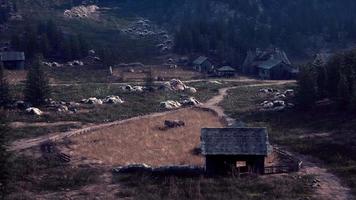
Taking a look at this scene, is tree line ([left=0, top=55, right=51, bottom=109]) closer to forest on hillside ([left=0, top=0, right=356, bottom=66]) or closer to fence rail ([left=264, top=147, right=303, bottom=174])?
fence rail ([left=264, top=147, right=303, bottom=174])

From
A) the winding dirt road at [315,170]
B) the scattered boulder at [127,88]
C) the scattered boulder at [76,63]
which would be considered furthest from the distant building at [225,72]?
the winding dirt road at [315,170]

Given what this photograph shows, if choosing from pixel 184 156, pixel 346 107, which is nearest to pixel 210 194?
pixel 184 156

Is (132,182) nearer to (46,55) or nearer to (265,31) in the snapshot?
(46,55)

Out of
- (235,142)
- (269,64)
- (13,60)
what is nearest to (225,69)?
(269,64)

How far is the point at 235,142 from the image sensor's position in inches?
1866

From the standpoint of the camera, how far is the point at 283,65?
12531 cm

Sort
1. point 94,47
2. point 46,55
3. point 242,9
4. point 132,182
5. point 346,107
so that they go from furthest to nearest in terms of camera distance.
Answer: point 242,9, point 94,47, point 46,55, point 346,107, point 132,182

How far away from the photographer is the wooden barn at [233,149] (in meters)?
46.7

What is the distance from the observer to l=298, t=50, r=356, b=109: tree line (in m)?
71.6

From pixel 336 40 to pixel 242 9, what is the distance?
4416 centimetres

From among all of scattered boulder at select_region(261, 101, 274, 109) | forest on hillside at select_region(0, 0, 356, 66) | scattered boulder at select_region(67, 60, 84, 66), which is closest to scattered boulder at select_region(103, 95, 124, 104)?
scattered boulder at select_region(261, 101, 274, 109)

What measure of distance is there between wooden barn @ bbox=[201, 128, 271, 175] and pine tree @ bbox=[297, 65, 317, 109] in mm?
30830

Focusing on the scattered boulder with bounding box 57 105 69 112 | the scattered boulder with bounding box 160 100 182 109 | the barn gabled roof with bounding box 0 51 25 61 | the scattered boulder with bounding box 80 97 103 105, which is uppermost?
the barn gabled roof with bounding box 0 51 25 61

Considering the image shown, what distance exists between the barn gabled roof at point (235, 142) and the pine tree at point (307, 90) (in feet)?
101
